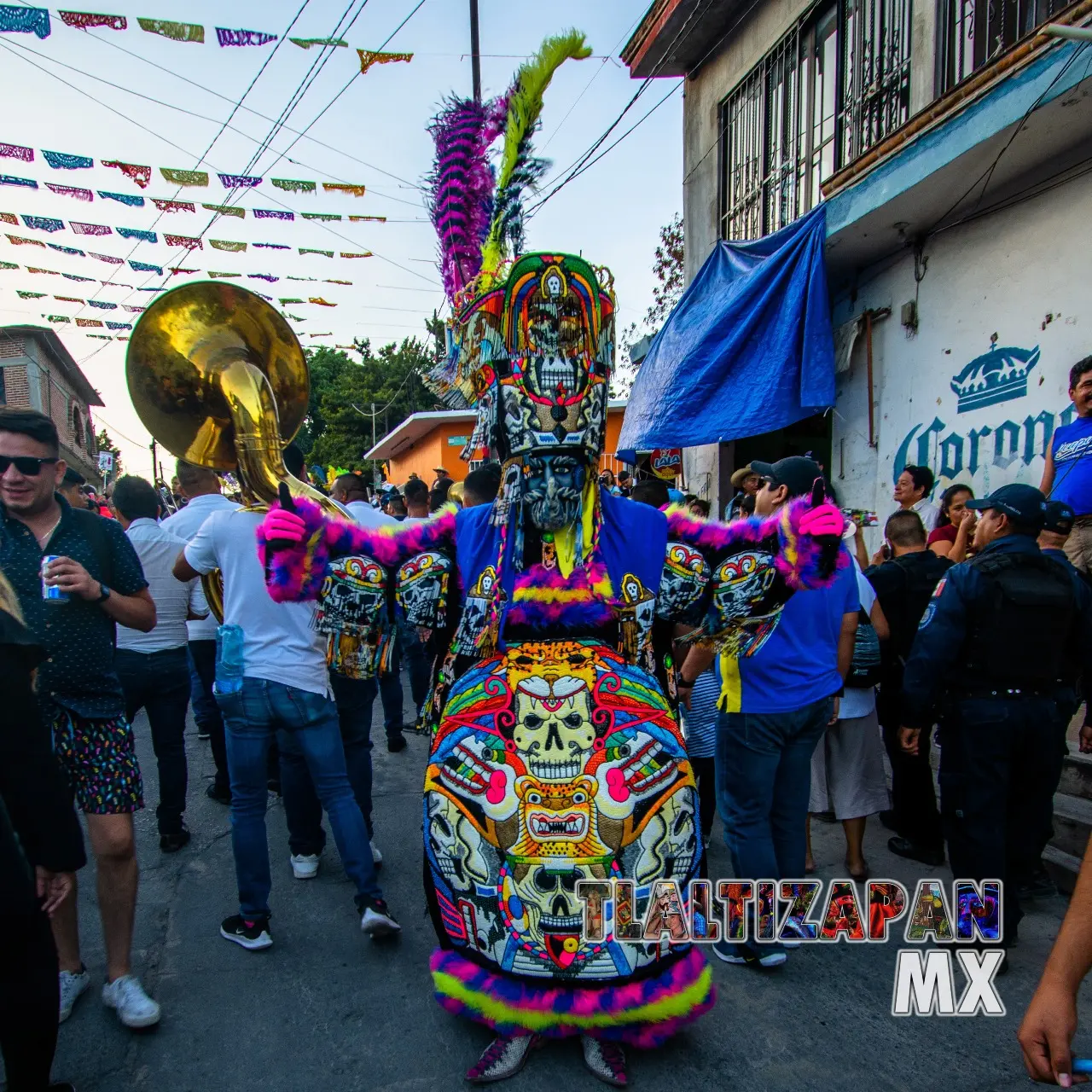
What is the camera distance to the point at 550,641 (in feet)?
7.70

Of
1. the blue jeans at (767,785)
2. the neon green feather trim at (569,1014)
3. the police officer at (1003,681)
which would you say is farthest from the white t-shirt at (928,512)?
the neon green feather trim at (569,1014)

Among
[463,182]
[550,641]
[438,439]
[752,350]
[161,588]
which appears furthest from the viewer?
[438,439]

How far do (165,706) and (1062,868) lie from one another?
4621mm

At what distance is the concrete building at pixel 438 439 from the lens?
21.1m

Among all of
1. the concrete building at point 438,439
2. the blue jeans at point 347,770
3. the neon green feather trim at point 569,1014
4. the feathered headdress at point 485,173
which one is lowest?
the neon green feather trim at point 569,1014

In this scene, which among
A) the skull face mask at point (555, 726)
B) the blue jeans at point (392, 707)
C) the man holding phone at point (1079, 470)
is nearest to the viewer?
the skull face mask at point (555, 726)

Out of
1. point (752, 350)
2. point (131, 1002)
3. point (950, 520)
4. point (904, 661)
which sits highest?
point (752, 350)

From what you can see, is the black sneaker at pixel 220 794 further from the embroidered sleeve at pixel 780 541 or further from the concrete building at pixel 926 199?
the concrete building at pixel 926 199

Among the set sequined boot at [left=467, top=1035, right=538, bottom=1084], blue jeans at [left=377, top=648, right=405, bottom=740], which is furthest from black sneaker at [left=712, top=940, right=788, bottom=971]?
blue jeans at [left=377, top=648, right=405, bottom=740]

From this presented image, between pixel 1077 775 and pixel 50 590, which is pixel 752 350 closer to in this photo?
pixel 1077 775

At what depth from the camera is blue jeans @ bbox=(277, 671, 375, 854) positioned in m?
3.76

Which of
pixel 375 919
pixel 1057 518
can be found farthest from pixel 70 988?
pixel 1057 518

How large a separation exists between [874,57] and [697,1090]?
7.78 meters

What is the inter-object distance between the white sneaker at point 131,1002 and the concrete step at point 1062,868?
394cm
